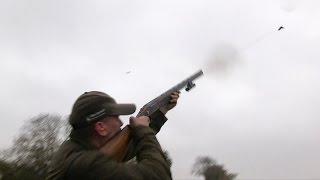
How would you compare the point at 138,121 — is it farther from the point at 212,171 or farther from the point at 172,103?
the point at 212,171

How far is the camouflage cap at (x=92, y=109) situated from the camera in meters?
5.60

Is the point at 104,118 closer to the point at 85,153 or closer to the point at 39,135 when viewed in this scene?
the point at 85,153

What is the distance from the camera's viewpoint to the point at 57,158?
5.59m

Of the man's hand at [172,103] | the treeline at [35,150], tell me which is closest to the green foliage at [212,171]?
the treeline at [35,150]

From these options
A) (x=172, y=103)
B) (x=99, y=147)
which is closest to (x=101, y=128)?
(x=99, y=147)

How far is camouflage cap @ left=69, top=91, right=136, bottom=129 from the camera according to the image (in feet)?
18.4

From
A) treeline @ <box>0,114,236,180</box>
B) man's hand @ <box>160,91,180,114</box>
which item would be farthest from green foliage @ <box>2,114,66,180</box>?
man's hand @ <box>160,91,180,114</box>

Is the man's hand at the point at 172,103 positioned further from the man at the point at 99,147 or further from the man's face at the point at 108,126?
the man's face at the point at 108,126

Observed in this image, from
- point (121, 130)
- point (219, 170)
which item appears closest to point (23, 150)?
point (219, 170)

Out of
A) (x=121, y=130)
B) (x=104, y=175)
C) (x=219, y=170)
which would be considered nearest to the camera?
(x=104, y=175)

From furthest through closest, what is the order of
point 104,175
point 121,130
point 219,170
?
point 219,170
point 121,130
point 104,175

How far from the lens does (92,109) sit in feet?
18.4

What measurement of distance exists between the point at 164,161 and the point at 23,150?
7583 centimetres

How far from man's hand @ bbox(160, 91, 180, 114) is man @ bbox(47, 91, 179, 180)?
124cm
